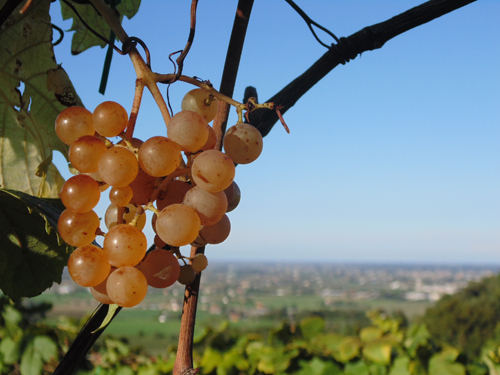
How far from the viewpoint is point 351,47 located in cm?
55

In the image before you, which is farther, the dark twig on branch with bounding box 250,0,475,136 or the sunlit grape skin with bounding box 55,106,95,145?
the dark twig on branch with bounding box 250,0,475,136

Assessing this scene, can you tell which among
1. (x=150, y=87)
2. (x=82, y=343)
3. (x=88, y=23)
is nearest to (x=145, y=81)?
(x=150, y=87)

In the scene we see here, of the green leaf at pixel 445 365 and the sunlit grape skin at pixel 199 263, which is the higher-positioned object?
the sunlit grape skin at pixel 199 263

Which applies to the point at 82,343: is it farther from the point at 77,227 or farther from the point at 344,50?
the point at 344,50

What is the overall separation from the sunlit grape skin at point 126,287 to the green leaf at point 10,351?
5.38 ft

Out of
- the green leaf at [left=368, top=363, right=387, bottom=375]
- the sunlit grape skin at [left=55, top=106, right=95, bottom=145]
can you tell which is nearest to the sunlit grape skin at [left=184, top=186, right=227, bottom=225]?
the sunlit grape skin at [left=55, top=106, right=95, bottom=145]

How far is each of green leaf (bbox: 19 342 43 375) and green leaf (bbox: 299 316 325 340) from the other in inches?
40.1

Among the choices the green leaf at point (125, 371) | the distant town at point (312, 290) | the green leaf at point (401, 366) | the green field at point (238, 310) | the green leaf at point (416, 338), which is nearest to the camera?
the green leaf at point (401, 366)

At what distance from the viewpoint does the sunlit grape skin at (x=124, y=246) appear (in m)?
0.33

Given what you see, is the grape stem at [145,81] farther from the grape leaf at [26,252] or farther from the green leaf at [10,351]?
the green leaf at [10,351]

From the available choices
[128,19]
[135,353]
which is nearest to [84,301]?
[135,353]

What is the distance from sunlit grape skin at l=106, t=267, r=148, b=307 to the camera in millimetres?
331

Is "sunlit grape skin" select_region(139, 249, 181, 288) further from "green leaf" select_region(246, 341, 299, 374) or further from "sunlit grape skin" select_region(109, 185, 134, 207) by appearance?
"green leaf" select_region(246, 341, 299, 374)

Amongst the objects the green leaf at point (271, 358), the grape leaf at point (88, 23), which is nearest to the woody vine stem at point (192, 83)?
the grape leaf at point (88, 23)
